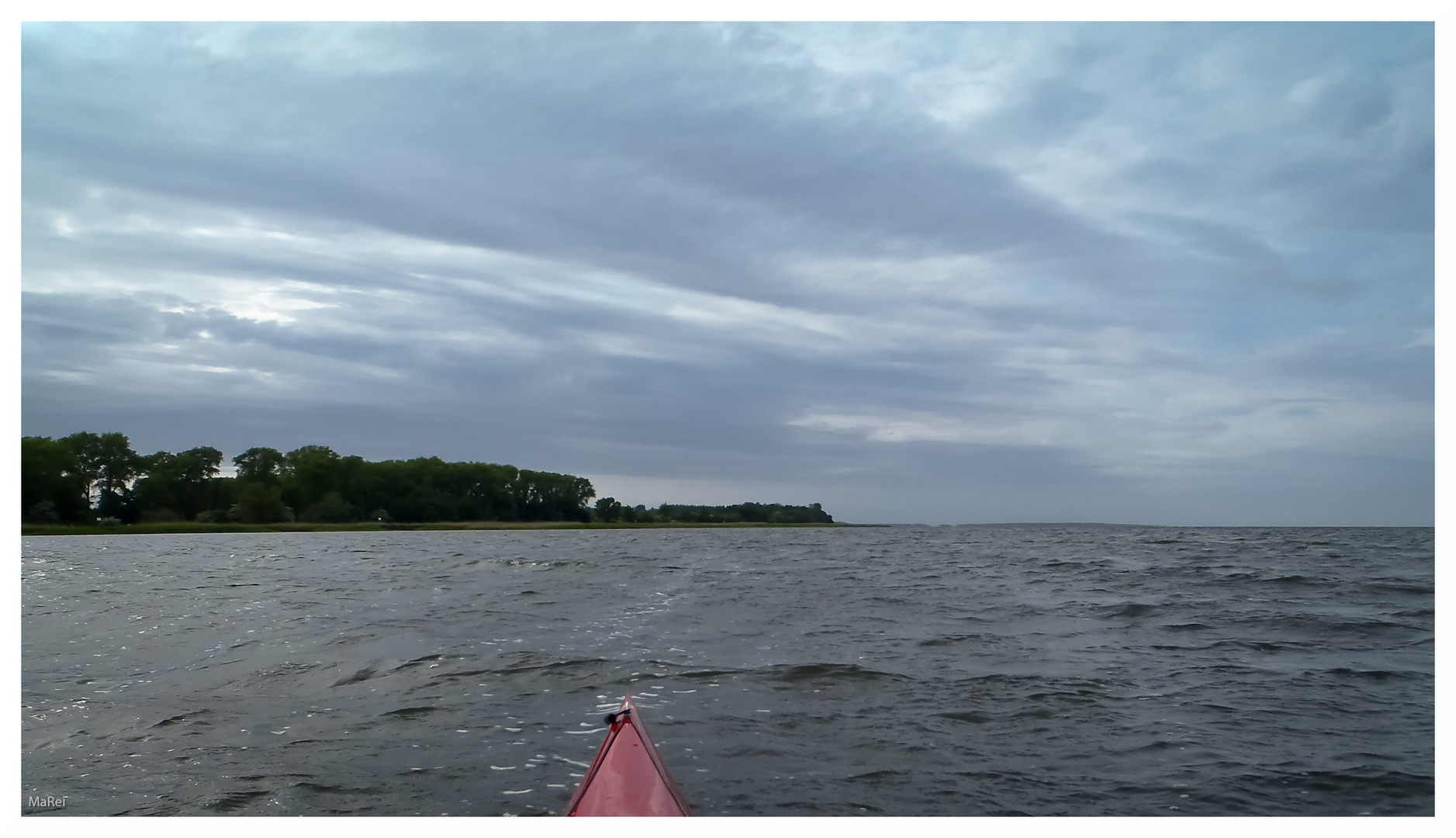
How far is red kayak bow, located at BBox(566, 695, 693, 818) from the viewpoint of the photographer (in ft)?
18.8

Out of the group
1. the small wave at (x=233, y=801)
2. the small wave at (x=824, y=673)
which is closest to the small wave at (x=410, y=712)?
the small wave at (x=233, y=801)

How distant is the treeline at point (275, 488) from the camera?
232 feet

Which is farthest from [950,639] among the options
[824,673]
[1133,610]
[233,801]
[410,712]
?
[233,801]

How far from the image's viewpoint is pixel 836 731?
8.48m

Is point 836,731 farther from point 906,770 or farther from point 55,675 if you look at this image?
point 55,675

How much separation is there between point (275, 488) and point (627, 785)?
10708 cm

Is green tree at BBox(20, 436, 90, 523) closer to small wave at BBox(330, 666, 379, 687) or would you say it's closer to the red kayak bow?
small wave at BBox(330, 666, 379, 687)

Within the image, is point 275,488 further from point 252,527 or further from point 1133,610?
point 1133,610

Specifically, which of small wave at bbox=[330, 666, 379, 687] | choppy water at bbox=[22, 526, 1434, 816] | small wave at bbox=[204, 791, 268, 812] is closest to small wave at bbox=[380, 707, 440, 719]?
choppy water at bbox=[22, 526, 1434, 816]

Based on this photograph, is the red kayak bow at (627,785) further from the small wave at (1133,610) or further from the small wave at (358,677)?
the small wave at (1133,610)

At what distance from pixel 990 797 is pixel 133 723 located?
9.35 m

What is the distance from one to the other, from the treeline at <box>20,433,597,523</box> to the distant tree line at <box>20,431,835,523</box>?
12 centimetres

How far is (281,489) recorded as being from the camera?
97.2m

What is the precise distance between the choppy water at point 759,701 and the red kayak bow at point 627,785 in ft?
2.00
